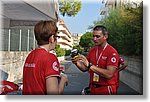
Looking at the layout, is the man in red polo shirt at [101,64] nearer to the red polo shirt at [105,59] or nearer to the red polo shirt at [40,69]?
the red polo shirt at [105,59]

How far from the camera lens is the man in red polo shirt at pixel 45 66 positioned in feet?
4.96

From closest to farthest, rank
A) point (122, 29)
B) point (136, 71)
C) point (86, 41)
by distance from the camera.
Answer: point (86, 41) → point (136, 71) → point (122, 29)

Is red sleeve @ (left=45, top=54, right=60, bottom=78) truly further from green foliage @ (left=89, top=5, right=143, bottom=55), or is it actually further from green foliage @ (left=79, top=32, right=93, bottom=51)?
green foliage @ (left=89, top=5, right=143, bottom=55)

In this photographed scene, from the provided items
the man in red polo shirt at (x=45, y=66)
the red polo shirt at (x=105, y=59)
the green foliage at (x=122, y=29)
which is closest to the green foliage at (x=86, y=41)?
the red polo shirt at (x=105, y=59)

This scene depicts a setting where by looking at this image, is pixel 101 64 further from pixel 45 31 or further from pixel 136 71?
pixel 136 71

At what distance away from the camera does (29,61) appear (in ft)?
5.26

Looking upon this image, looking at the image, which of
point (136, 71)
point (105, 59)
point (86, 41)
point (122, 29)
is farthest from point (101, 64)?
point (122, 29)

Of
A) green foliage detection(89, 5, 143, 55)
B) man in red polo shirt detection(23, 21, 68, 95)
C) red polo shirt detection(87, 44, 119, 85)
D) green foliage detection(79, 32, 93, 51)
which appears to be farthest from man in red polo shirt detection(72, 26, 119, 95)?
green foliage detection(89, 5, 143, 55)

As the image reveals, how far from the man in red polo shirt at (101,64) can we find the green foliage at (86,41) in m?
0.44

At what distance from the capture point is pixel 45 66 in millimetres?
1533

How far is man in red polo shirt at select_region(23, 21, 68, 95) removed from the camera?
4.96 ft

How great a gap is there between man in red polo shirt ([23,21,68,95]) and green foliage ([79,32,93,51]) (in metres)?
1.17

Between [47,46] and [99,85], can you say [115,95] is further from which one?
[47,46]

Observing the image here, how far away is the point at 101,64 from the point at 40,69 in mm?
781
